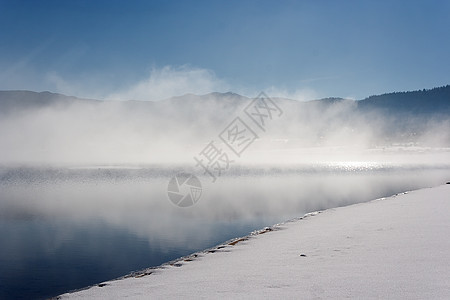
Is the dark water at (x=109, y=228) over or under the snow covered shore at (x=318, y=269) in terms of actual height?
over

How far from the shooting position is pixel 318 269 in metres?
6.86

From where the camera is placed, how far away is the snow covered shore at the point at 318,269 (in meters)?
5.55

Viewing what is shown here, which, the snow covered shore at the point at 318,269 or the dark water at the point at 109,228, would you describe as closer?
the snow covered shore at the point at 318,269

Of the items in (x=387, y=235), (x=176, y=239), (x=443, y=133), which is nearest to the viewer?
(x=387, y=235)

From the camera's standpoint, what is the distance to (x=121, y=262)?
11.9m

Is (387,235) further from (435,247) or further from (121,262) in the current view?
(121,262)

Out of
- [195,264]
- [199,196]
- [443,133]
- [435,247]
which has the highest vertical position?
[443,133]

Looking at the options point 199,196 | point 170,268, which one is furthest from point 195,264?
point 199,196

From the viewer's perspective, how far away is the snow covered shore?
5547 mm

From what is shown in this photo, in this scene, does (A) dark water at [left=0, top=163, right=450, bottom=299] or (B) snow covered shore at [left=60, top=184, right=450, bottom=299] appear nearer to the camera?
(B) snow covered shore at [left=60, top=184, right=450, bottom=299]

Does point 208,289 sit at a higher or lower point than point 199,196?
lower

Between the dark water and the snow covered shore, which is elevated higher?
the dark water

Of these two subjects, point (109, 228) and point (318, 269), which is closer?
point (318, 269)

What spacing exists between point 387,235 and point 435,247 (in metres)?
1.93
